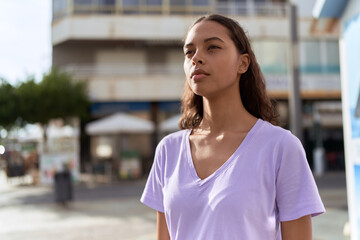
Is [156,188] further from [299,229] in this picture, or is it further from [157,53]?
[157,53]

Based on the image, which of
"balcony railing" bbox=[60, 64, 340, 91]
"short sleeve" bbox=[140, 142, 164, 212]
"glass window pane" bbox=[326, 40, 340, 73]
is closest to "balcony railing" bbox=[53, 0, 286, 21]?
"balcony railing" bbox=[60, 64, 340, 91]

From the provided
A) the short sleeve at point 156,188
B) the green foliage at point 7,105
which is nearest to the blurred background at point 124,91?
the green foliage at point 7,105

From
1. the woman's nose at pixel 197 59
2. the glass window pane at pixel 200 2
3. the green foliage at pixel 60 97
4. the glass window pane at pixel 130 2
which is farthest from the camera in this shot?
the glass window pane at pixel 200 2

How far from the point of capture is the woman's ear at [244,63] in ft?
4.77

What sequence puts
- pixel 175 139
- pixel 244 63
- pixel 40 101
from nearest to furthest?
pixel 244 63
pixel 175 139
pixel 40 101

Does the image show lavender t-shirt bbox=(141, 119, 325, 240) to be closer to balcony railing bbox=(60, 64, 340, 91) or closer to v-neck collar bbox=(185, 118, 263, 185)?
v-neck collar bbox=(185, 118, 263, 185)

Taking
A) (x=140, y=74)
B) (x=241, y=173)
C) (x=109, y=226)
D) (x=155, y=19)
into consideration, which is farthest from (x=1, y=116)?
(x=241, y=173)

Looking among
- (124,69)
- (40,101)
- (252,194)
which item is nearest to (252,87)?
(252,194)

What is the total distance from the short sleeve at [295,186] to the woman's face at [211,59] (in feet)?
1.05

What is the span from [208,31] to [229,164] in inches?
18.7

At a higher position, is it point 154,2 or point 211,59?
point 154,2

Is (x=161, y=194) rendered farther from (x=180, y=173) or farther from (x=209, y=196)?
(x=209, y=196)

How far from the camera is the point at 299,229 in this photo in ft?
4.06

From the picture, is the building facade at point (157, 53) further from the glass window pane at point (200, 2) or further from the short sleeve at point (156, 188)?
the short sleeve at point (156, 188)
